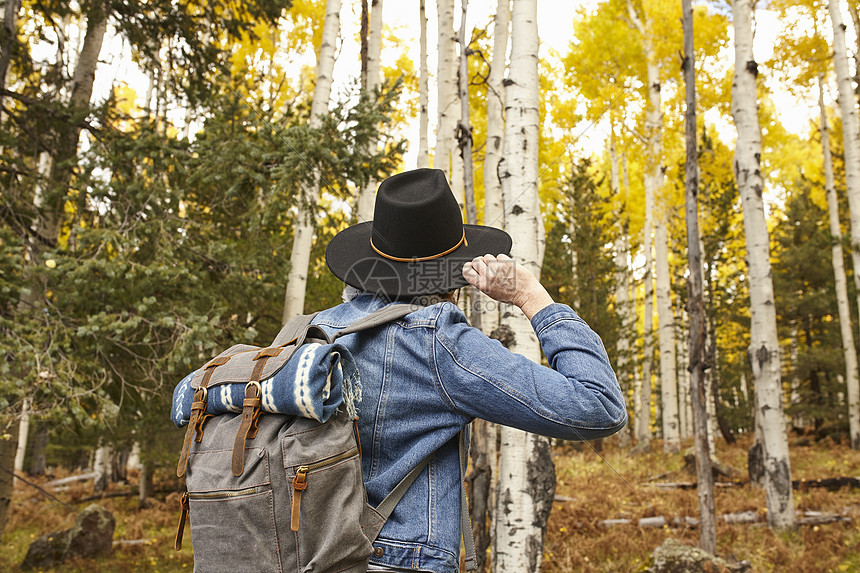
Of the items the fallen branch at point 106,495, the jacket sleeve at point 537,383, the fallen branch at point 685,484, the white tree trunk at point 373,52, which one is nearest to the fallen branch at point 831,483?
the fallen branch at point 685,484

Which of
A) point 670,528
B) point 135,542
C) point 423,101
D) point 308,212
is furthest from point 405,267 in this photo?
point 423,101

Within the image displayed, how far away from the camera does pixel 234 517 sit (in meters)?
1.21

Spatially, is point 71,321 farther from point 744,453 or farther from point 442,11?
point 744,453

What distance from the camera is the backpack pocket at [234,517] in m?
1.19

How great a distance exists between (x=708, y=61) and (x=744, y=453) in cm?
914

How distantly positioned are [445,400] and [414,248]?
0.43 m

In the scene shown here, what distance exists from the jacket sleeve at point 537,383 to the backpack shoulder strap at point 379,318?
0.36ft

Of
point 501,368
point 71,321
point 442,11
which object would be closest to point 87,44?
point 71,321

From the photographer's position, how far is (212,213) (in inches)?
225

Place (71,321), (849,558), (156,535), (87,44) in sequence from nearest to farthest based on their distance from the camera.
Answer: (71,321) < (849,558) < (87,44) < (156,535)

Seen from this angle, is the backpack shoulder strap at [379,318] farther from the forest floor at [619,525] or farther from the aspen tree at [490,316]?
the aspen tree at [490,316]

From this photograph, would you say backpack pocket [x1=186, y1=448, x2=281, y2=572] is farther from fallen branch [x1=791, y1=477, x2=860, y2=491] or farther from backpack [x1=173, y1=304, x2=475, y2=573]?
fallen branch [x1=791, y1=477, x2=860, y2=491]

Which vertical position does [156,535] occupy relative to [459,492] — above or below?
below

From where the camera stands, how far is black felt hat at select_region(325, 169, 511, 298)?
1.50 m
